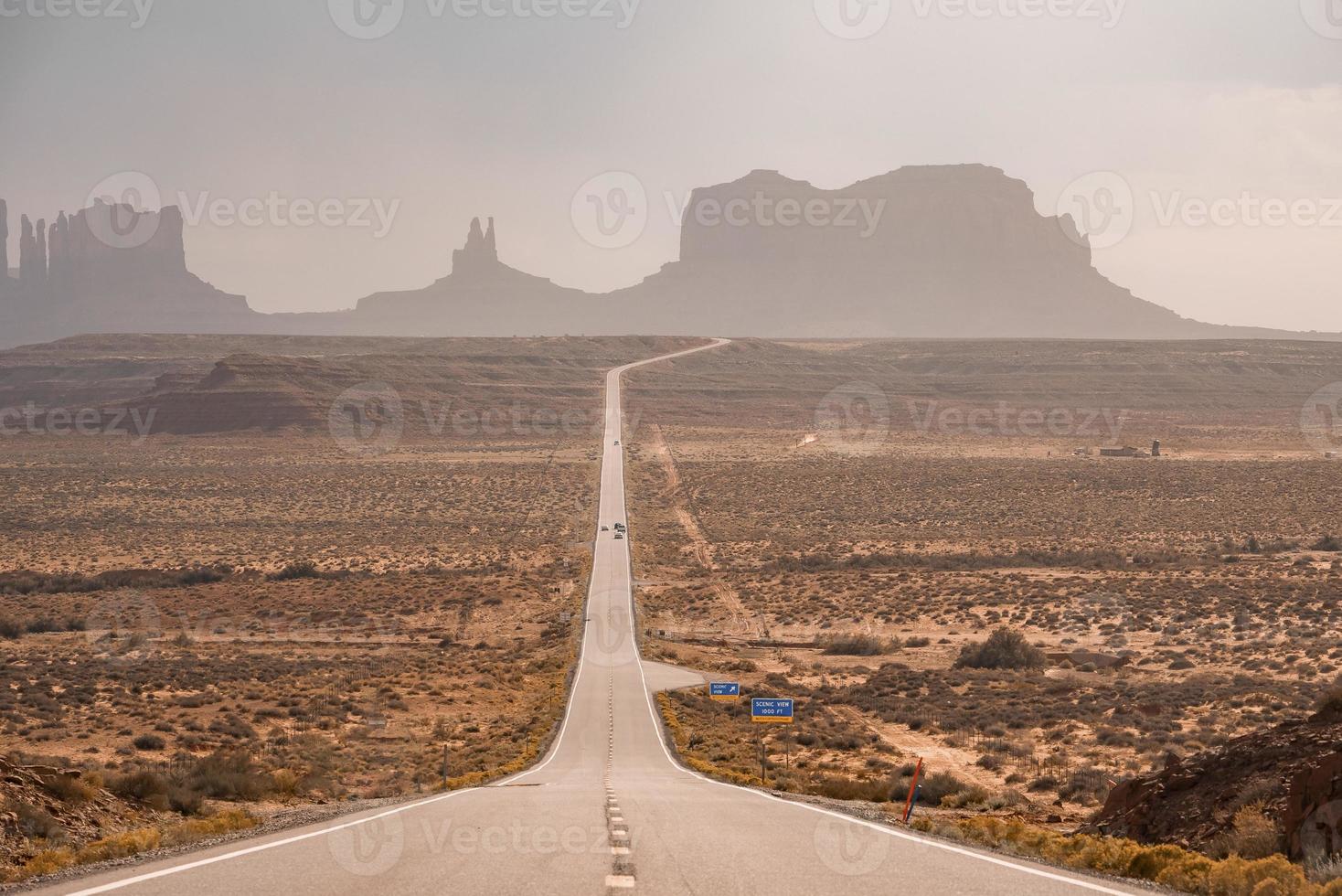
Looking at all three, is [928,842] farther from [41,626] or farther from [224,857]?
[41,626]

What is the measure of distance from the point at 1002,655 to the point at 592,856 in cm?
2566

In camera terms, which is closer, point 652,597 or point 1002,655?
point 1002,655

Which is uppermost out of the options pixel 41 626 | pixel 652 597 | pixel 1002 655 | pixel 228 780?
pixel 228 780

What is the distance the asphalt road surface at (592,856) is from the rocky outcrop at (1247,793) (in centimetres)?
234

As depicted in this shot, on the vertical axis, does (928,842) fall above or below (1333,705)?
below

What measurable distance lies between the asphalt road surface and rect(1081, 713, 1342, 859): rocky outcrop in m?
2.34

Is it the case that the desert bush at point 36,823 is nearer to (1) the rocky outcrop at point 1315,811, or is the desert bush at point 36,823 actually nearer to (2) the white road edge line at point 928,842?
(2) the white road edge line at point 928,842

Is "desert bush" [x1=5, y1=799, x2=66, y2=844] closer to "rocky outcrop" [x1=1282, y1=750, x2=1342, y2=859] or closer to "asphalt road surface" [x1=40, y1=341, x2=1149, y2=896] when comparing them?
"asphalt road surface" [x1=40, y1=341, x2=1149, y2=896]

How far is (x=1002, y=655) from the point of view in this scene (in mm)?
31734

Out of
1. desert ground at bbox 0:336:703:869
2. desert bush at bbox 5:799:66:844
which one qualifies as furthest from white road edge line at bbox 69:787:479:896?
desert bush at bbox 5:799:66:844

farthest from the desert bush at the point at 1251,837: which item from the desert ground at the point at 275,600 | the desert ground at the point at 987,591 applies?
the desert ground at the point at 275,600

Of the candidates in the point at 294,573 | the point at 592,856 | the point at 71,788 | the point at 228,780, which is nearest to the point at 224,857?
the point at 592,856

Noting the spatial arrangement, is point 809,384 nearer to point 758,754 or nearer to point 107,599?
point 107,599

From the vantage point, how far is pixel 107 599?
143 feet
